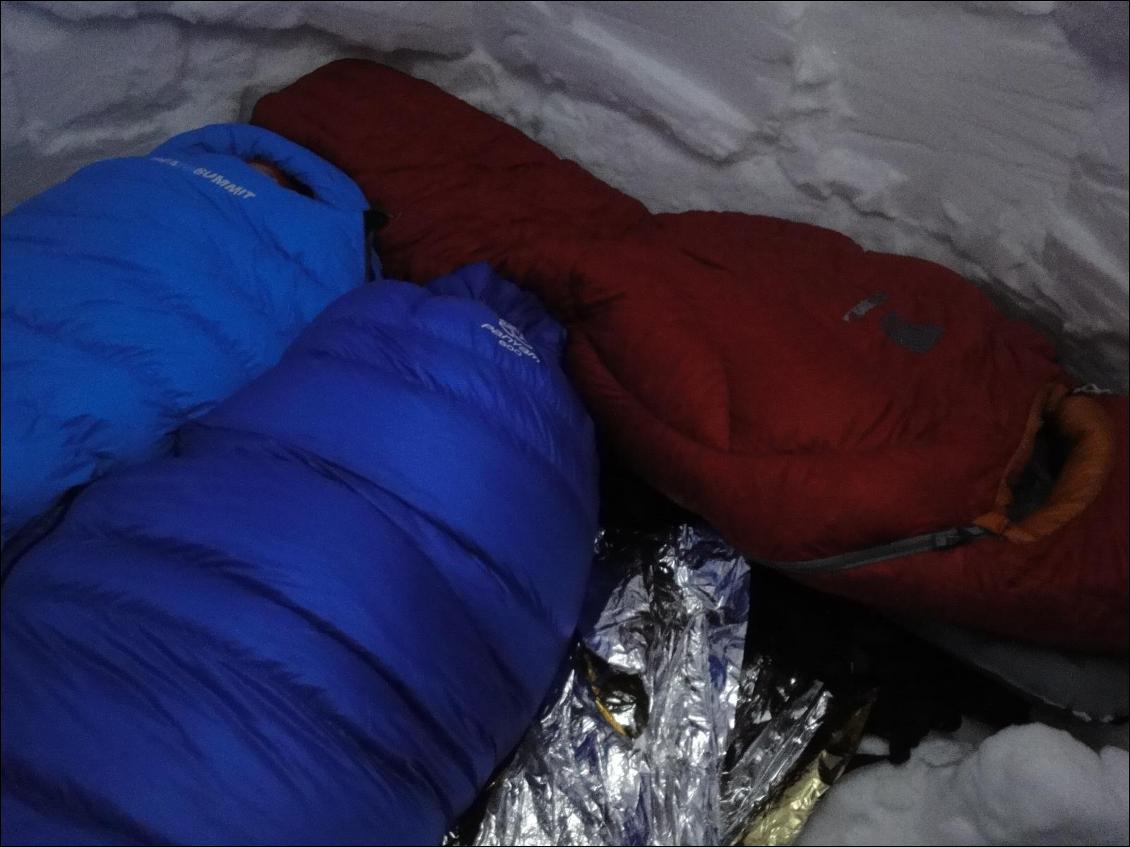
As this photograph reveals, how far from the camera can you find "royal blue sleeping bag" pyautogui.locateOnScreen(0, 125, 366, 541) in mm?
733

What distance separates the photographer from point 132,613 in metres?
0.62

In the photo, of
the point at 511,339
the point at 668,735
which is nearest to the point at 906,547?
the point at 668,735

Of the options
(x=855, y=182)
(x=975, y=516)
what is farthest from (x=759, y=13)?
(x=975, y=516)

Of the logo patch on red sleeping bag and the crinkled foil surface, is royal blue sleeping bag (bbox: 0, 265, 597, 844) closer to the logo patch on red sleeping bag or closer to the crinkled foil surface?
the crinkled foil surface

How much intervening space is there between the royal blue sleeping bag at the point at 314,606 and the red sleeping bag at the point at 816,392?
0.13 metres

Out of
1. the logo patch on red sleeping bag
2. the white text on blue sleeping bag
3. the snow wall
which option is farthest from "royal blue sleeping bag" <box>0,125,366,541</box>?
the logo patch on red sleeping bag

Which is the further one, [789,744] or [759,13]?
[759,13]

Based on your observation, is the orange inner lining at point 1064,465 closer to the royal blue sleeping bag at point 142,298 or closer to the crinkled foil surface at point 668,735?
the crinkled foil surface at point 668,735

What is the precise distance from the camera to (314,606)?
0.64m

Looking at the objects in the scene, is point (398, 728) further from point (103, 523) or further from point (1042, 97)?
point (1042, 97)

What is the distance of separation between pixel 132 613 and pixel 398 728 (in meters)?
0.21

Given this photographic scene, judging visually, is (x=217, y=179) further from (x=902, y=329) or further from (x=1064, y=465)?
(x=1064, y=465)

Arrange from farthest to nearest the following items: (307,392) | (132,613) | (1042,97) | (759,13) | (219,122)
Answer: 1. (219,122)
2. (759,13)
3. (1042,97)
4. (307,392)
5. (132,613)

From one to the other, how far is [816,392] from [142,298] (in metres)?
0.65
